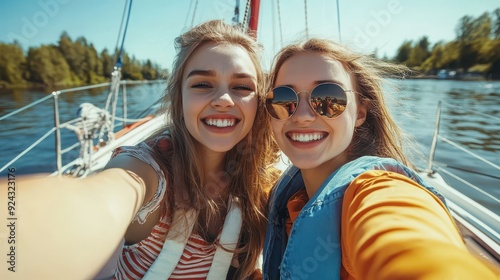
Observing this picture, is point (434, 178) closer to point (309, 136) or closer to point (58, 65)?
point (309, 136)

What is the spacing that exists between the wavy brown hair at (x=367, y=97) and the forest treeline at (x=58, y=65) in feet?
57.5

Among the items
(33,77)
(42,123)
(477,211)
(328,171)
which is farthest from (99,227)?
(33,77)

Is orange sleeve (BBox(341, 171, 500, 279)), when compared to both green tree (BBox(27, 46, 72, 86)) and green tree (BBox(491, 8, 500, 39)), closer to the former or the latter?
green tree (BBox(27, 46, 72, 86))

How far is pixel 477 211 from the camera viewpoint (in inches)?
82.1

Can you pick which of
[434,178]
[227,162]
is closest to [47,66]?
A: [227,162]

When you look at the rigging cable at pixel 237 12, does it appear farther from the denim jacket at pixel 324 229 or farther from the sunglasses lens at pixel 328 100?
the denim jacket at pixel 324 229

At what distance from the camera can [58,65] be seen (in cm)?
2366

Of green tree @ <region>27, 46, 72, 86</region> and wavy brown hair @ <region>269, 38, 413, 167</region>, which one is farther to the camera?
green tree @ <region>27, 46, 72, 86</region>

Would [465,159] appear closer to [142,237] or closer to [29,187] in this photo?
[142,237]

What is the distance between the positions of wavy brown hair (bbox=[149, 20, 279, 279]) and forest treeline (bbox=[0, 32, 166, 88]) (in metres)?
17.1

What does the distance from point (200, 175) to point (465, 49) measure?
1867 inches

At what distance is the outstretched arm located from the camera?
0.49 metres

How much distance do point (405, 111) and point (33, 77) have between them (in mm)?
29205

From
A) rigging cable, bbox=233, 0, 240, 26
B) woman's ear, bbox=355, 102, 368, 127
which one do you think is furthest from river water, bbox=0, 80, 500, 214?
rigging cable, bbox=233, 0, 240, 26
